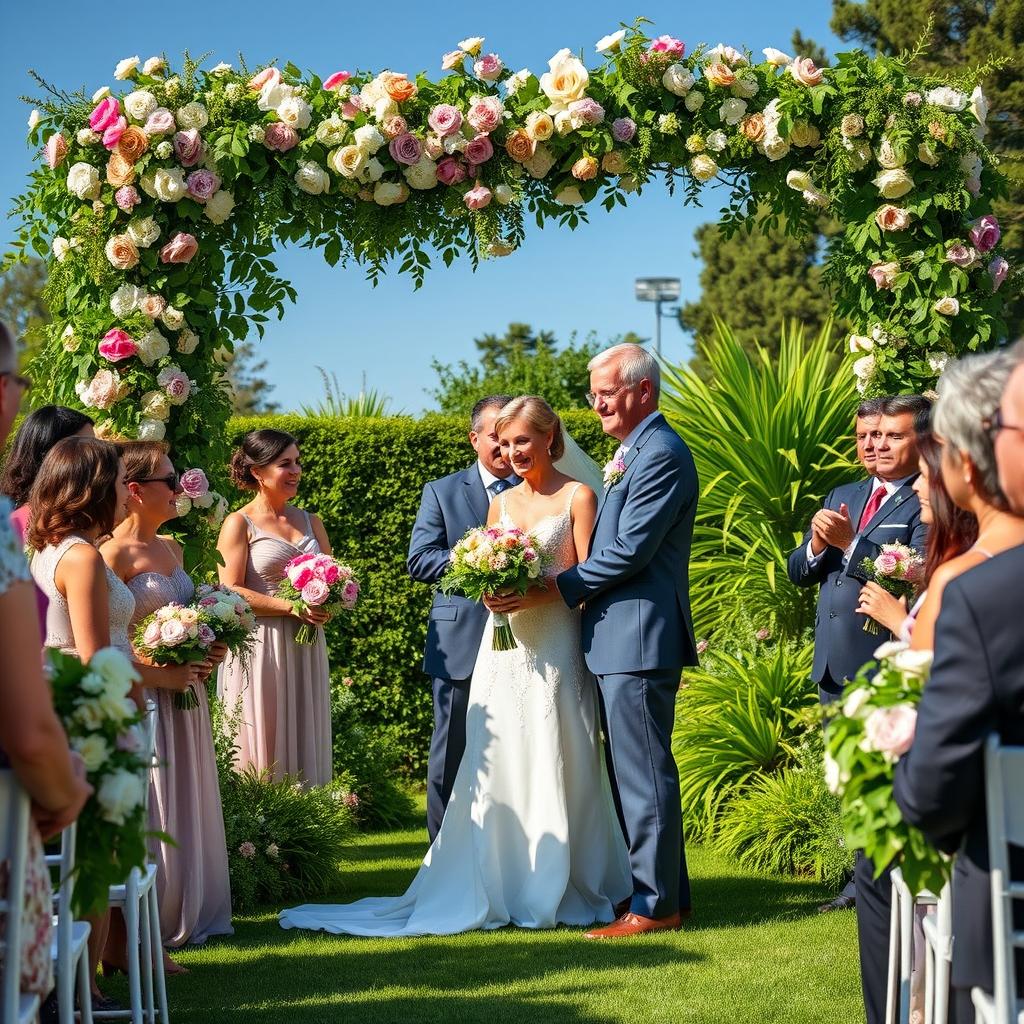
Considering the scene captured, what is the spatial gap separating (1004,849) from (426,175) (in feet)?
16.4

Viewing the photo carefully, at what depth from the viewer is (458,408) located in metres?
17.0

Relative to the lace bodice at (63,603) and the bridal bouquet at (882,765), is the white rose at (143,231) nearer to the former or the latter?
the lace bodice at (63,603)

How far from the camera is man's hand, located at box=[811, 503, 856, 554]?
5.69 meters

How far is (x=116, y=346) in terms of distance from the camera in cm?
648

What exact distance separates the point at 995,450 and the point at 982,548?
8.6 inches

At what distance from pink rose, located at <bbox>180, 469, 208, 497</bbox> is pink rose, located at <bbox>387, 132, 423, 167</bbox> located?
6.05ft

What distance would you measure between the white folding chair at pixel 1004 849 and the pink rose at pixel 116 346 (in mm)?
5052

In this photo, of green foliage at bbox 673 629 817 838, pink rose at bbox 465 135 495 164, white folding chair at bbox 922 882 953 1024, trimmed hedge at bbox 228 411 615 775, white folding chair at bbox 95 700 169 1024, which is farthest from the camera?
trimmed hedge at bbox 228 411 615 775

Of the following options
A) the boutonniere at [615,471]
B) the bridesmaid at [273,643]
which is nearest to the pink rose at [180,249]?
the bridesmaid at [273,643]

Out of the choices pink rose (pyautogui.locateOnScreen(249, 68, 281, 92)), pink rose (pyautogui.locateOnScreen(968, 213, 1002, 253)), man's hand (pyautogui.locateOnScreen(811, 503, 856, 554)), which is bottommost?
man's hand (pyautogui.locateOnScreen(811, 503, 856, 554))

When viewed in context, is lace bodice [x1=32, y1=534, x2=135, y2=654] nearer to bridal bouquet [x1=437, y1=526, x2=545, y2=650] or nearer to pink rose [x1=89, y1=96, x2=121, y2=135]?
bridal bouquet [x1=437, y1=526, x2=545, y2=650]

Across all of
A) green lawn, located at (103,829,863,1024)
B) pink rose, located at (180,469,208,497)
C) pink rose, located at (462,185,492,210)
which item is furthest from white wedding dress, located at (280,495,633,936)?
pink rose, located at (462,185,492,210)

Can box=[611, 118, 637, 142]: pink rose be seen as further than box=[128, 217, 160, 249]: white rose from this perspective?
Yes

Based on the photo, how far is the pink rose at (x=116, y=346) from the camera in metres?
6.48
